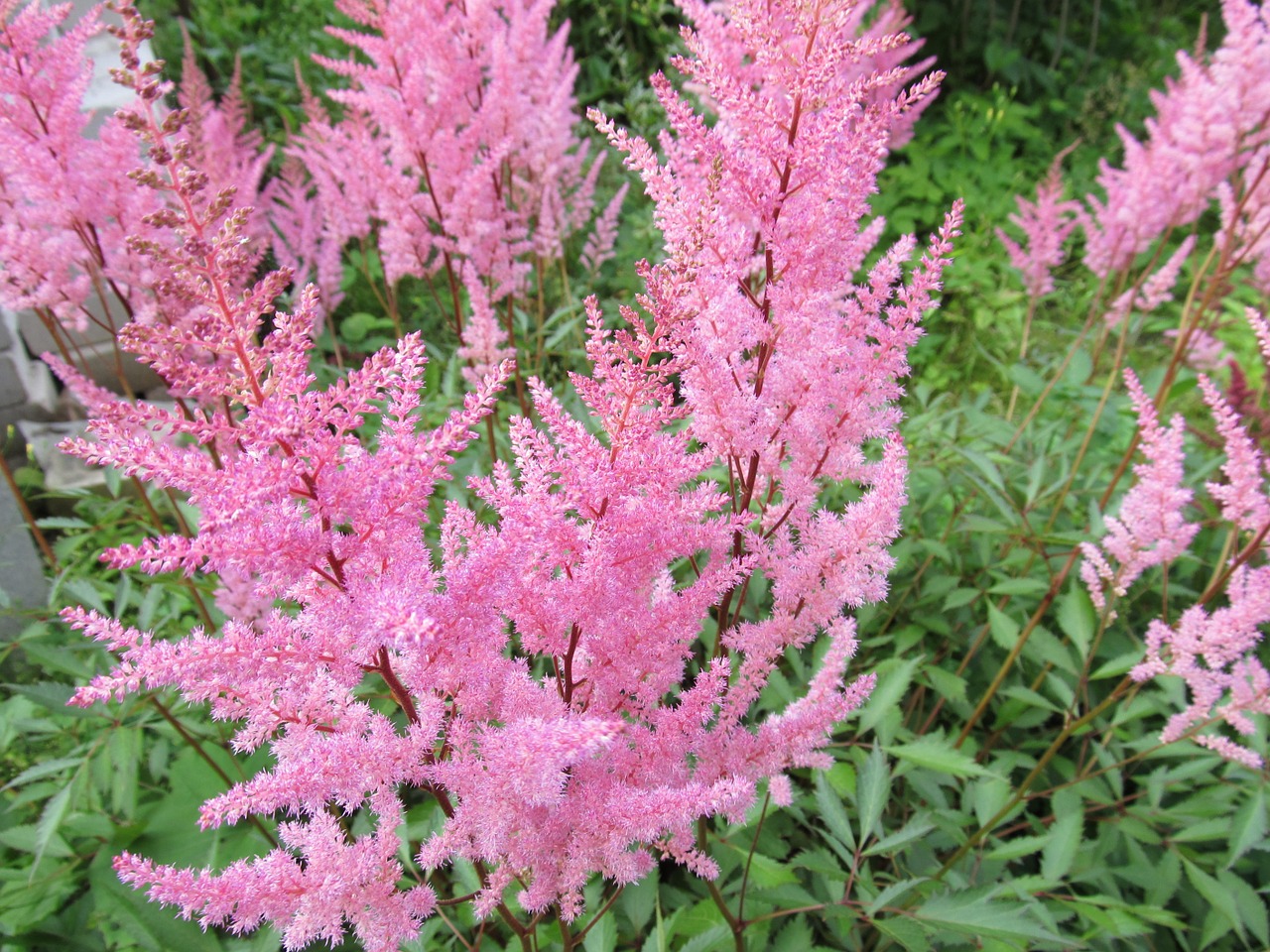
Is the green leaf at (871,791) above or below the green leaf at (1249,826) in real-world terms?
below

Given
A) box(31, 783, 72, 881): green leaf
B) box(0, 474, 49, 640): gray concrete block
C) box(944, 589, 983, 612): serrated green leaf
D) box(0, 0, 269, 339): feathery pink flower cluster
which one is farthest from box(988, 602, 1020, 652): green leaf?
box(0, 474, 49, 640): gray concrete block

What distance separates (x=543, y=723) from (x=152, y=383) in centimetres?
481

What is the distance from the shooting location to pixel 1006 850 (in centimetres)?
201

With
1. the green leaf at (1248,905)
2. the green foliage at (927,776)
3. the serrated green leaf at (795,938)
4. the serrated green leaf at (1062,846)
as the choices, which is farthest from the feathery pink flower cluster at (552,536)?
the green leaf at (1248,905)

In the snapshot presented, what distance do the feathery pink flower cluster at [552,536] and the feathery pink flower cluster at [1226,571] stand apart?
0.82 m

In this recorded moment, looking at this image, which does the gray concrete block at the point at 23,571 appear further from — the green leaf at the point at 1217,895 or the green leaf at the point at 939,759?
the green leaf at the point at 1217,895

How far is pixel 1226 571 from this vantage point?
186 centimetres

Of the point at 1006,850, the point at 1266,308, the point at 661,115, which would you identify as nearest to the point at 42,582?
A: the point at 1006,850

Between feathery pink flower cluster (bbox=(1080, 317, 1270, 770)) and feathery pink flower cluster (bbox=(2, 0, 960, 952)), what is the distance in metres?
0.82

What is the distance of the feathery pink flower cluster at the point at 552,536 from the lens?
100 cm

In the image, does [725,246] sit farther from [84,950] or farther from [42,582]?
[42,582]

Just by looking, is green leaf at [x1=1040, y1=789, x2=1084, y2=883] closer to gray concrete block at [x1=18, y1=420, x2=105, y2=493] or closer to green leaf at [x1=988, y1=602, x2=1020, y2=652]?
green leaf at [x1=988, y1=602, x2=1020, y2=652]

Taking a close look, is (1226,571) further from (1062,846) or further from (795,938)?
(795,938)

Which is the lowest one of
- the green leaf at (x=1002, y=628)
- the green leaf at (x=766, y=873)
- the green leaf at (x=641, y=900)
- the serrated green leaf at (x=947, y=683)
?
the green leaf at (x=641, y=900)
